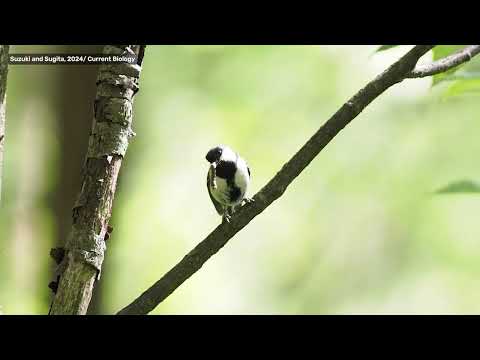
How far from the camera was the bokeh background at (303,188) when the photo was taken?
114 inches

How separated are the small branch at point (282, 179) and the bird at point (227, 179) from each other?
615 millimetres

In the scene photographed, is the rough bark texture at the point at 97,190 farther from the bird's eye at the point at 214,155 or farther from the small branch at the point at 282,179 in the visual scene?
the bird's eye at the point at 214,155

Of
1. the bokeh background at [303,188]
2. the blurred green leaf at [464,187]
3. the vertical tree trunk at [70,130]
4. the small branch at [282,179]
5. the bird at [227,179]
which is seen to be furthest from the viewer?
the bokeh background at [303,188]

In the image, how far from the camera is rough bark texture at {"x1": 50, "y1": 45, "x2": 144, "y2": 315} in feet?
3.94

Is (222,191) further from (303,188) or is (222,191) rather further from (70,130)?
(303,188)

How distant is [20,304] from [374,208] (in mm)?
1788

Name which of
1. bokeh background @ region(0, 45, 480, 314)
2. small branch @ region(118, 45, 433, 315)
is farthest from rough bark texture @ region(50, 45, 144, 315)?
bokeh background @ region(0, 45, 480, 314)

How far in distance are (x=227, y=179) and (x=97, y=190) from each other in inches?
26.9

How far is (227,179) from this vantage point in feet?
6.11

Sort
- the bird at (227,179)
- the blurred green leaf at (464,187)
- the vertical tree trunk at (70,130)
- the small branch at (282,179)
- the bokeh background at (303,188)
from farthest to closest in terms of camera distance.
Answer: the bokeh background at (303,188)
the vertical tree trunk at (70,130)
the bird at (227,179)
the small branch at (282,179)
the blurred green leaf at (464,187)

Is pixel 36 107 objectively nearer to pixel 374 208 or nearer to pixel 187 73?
pixel 187 73

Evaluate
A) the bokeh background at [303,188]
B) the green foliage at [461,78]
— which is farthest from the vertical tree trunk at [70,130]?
the green foliage at [461,78]

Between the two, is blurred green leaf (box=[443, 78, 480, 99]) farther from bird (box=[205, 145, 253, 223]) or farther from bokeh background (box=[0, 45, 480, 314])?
bokeh background (box=[0, 45, 480, 314])

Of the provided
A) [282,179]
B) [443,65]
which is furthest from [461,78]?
[282,179]
